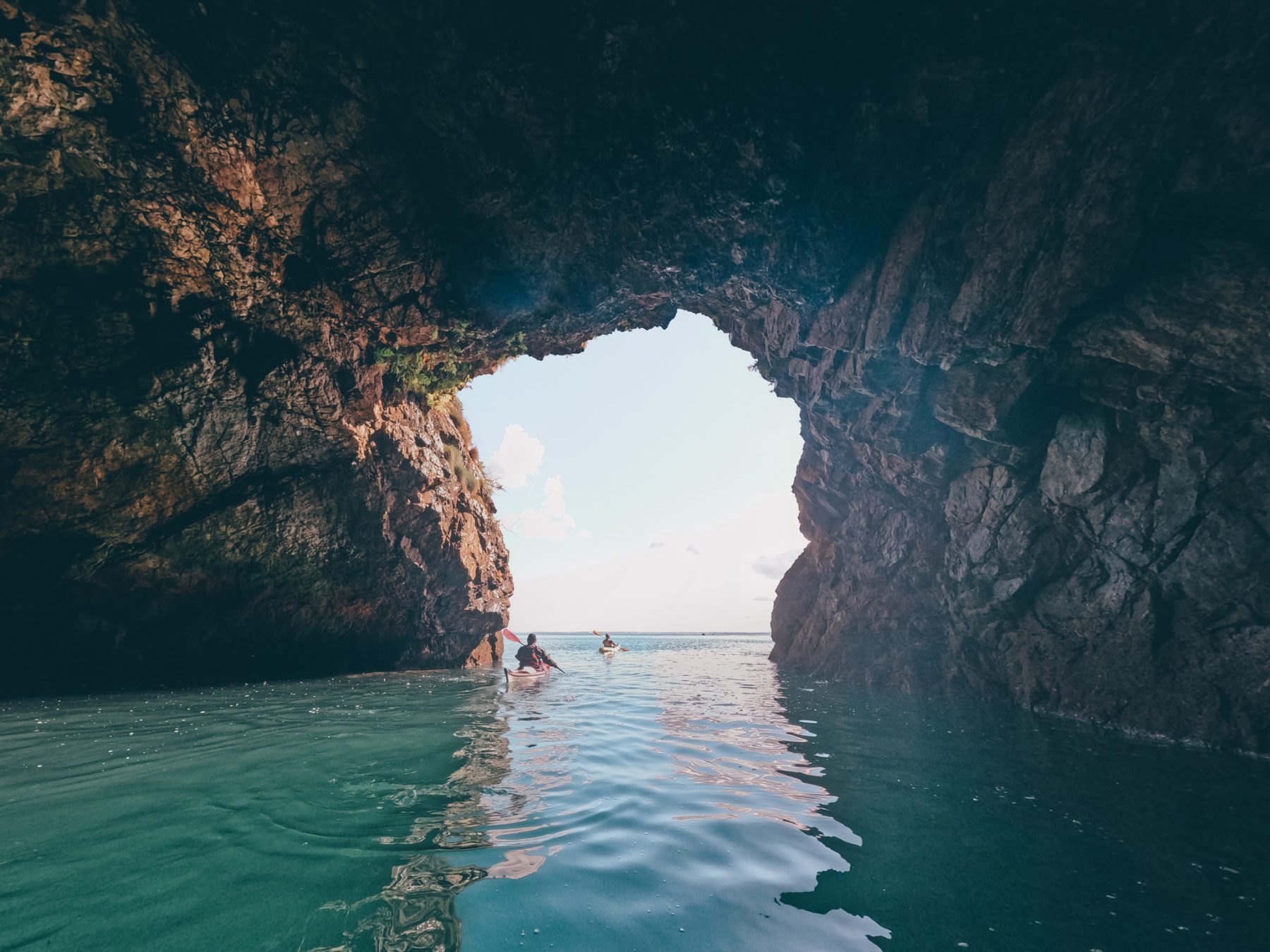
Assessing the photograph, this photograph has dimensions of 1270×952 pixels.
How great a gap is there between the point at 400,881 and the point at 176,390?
45.2 ft

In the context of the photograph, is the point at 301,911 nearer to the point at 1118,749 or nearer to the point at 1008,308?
the point at 1118,749

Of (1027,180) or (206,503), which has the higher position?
(1027,180)

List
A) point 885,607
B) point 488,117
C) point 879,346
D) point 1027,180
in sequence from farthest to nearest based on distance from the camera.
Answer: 1. point 885,607
2. point 879,346
3. point 488,117
4. point 1027,180

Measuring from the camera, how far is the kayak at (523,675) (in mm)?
16791

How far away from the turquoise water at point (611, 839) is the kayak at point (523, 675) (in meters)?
7.01

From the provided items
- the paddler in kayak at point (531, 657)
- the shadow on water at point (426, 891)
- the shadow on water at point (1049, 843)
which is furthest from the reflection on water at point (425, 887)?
the paddler in kayak at point (531, 657)

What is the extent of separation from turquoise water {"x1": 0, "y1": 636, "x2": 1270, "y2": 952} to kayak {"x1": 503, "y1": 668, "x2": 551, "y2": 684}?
7.01 m

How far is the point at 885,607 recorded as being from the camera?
782 inches

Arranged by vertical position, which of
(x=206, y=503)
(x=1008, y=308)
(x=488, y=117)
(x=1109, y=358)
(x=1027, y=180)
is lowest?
(x=206, y=503)

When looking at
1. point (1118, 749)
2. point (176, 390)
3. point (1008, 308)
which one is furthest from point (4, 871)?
point (1008, 308)

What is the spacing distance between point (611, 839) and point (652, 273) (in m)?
13.6

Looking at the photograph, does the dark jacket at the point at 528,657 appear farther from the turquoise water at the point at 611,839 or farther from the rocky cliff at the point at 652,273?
the turquoise water at the point at 611,839

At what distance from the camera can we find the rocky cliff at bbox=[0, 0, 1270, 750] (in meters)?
9.05

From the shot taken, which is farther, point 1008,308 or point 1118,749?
point 1008,308
